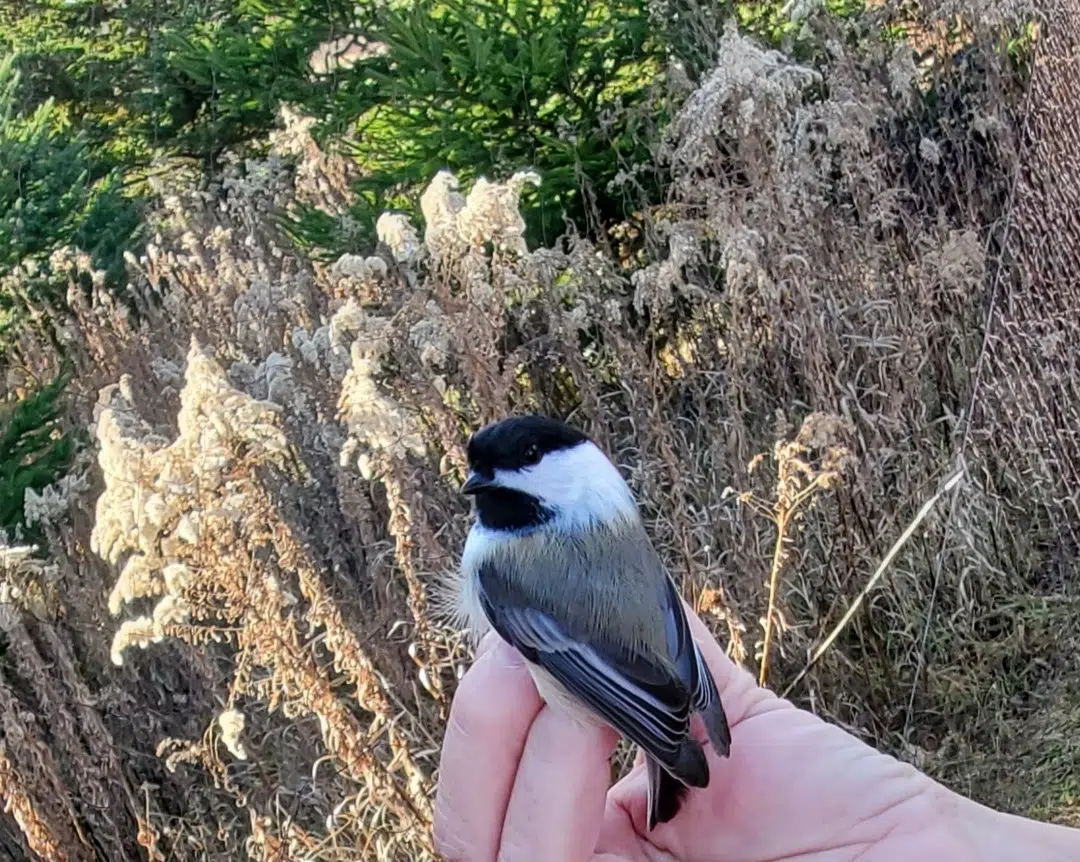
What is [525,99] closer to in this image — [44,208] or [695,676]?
[44,208]

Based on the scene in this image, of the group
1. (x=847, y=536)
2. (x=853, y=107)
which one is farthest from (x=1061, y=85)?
(x=847, y=536)

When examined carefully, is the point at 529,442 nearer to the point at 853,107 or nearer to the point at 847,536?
the point at 847,536

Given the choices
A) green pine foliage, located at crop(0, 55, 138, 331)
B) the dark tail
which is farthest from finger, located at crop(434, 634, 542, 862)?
green pine foliage, located at crop(0, 55, 138, 331)

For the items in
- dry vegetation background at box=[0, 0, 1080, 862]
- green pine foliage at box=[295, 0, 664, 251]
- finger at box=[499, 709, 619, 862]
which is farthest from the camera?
green pine foliage at box=[295, 0, 664, 251]

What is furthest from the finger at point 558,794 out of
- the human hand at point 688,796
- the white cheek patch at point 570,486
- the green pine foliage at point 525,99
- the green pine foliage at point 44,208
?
the green pine foliage at point 44,208

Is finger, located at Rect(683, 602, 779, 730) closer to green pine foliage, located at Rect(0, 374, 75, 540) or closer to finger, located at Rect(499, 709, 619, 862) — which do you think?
finger, located at Rect(499, 709, 619, 862)

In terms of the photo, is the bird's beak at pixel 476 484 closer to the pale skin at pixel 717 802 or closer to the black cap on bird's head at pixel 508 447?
the black cap on bird's head at pixel 508 447

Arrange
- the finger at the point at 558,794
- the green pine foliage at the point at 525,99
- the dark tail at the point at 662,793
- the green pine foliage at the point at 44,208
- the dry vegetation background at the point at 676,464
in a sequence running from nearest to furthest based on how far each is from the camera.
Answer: the finger at the point at 558,794
the dark tail at the point at 662,793
the dry vegetation background at the point at 676,464
the green pine foliage at the point at 525,99
the green pine foliage at the point at 44,208
